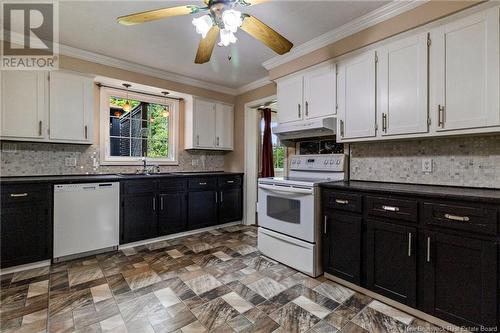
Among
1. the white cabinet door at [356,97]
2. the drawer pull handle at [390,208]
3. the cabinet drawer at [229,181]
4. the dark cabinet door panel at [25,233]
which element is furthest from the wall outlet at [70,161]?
the drawer pull handle at [390,208]

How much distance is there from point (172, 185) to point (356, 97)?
2634mm

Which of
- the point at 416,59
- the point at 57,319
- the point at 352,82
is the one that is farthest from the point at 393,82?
the point at 57,319

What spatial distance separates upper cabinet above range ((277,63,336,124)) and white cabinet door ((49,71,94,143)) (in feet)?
8.12

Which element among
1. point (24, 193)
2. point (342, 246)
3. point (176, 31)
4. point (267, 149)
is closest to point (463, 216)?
point (342, 246)

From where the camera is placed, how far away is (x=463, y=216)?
61.9 inches

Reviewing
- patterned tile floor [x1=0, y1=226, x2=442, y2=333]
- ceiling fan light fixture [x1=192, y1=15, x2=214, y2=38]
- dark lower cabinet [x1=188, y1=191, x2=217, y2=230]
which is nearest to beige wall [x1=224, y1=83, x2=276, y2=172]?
dark lower cabinet [x1=188, y1=191, x2=217, y2=230]

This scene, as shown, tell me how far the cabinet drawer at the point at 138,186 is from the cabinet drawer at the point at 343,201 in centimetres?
229

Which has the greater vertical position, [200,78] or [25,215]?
[200,78]

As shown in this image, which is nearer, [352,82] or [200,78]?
[352,82]

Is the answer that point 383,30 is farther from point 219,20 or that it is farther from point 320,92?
point 219,20

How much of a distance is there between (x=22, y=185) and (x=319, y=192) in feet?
9.80

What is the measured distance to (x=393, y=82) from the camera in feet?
7.32

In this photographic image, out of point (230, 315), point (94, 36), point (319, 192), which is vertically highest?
point (94, 36)

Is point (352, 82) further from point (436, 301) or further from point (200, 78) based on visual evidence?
point (200, 78)
